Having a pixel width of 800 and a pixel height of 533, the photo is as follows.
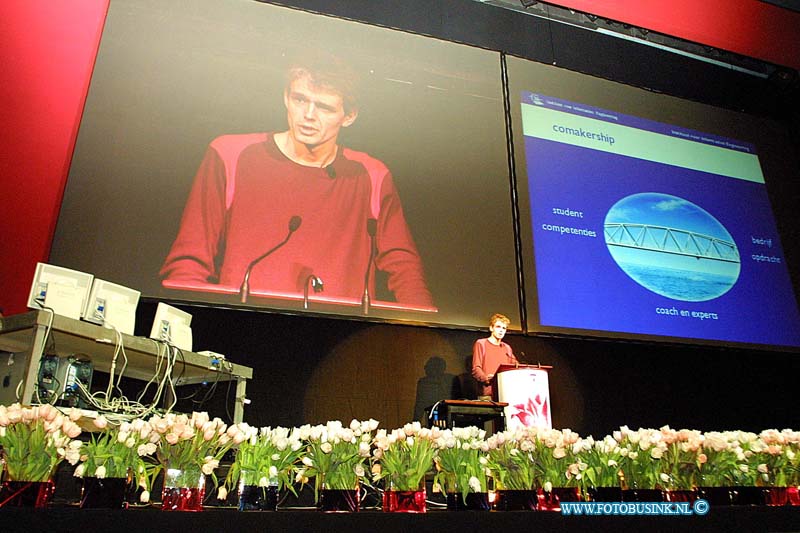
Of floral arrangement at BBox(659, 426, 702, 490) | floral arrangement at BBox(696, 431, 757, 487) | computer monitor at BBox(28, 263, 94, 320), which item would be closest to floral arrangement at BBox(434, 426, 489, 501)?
floral arrangement at BBox(659, 426, 702, 490)

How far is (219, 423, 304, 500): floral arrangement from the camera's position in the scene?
1451 millimetres

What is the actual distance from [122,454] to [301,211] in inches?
114

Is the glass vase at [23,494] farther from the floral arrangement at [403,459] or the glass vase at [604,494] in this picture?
the glass vase at [604,494]

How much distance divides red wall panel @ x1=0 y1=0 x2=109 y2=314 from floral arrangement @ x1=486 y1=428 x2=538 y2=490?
10.2 feet

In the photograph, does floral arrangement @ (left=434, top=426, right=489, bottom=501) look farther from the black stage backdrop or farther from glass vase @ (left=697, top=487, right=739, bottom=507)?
the black stage backdrop

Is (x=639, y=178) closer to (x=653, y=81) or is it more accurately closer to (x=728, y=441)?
(x=653, y=81)

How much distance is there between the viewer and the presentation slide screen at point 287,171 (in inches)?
152

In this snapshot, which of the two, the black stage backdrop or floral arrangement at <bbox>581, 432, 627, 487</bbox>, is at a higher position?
the black stage backdrop

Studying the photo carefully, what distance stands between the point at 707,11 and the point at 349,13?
2631 mm

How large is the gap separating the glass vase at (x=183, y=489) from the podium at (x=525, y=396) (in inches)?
105

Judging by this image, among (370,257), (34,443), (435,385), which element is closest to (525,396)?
(435,385)

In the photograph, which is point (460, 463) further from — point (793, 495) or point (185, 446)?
point (793, 495)

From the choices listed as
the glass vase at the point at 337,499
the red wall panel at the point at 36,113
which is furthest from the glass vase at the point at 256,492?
the red wall panel at the point at 36,113

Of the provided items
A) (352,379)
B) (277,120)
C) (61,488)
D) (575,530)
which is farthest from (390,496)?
(277,120)
